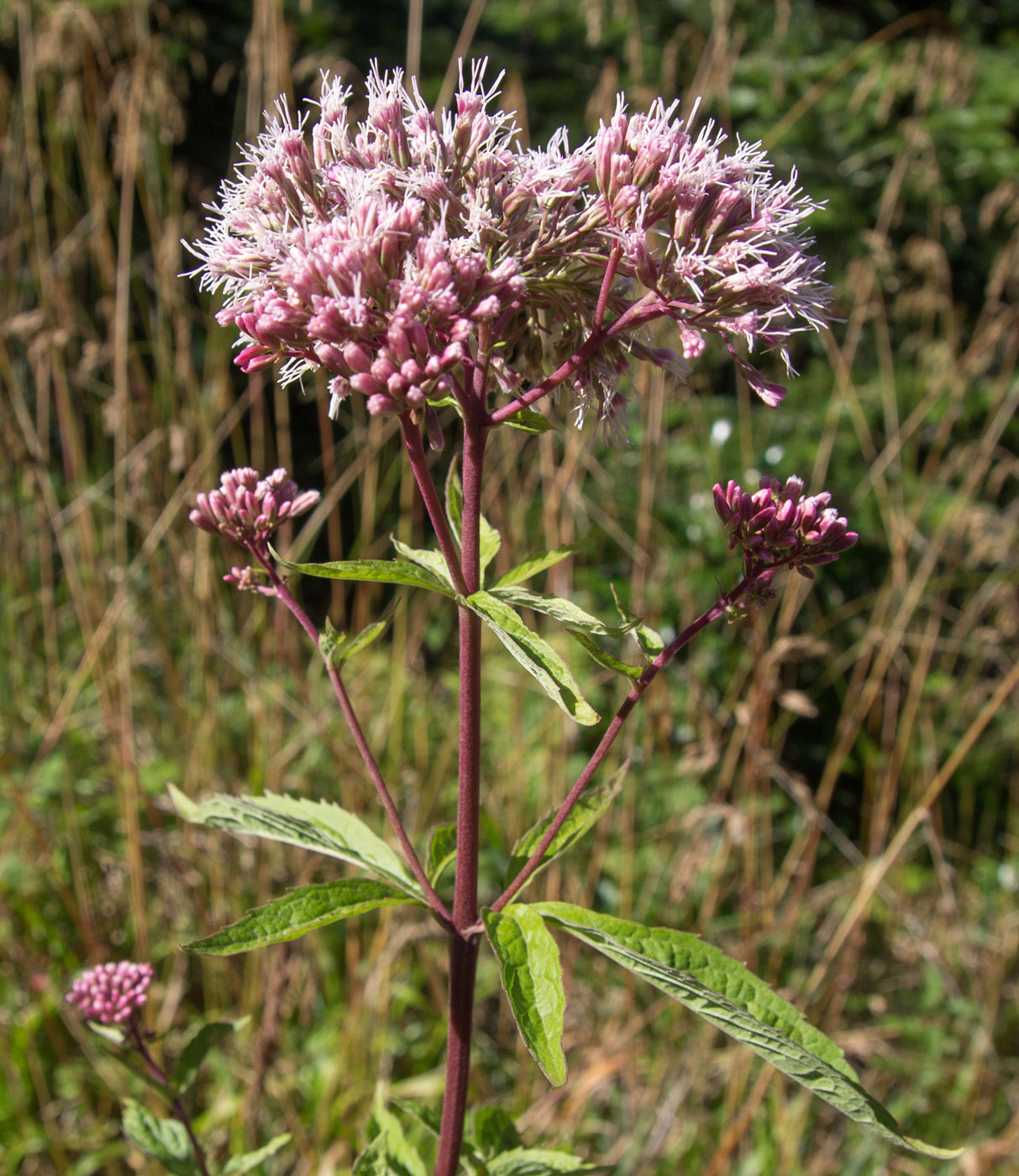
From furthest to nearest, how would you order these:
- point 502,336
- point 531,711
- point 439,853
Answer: point 531,711 → point 439,853 → point 502,336

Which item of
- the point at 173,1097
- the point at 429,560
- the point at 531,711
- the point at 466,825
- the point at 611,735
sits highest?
the point at 429,560

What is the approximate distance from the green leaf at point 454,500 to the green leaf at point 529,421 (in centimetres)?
15

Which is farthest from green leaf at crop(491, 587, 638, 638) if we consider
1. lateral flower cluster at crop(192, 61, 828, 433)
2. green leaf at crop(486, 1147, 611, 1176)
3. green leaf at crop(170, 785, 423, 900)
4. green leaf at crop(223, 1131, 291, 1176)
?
green leaf at crop(223, 1131, 291, 1176)

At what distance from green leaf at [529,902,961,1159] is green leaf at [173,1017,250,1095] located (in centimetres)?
51

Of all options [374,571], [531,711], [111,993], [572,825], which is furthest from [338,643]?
[531,711]

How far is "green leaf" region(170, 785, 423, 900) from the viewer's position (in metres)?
1.13

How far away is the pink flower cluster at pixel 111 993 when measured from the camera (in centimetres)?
131

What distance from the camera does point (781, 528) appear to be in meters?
1.10

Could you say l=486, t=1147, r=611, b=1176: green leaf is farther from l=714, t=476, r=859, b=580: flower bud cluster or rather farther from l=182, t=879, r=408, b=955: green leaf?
l=714, t=476, r=859, b=580: flower bud cluster

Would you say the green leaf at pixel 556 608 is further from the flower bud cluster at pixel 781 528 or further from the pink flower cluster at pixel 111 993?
the pink flower cluster at pixel 111 993

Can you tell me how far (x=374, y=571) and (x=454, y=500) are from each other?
0.29 m

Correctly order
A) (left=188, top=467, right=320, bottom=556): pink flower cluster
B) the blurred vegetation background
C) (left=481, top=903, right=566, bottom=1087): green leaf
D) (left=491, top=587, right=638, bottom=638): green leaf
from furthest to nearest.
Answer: the blurred vegetation background
(left=188, top=467, right=320, bottom=556): pink flower cluster
(left=491, top=587, right=638, bottom=638): green leaf
(left=481, top=903, right=566, bottom=1087): green leaf

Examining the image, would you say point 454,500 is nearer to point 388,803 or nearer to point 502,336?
point 502,336

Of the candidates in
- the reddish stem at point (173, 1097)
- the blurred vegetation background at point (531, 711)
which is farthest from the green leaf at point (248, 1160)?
the blurred vegetation background at point (531, 711)
